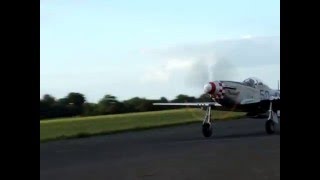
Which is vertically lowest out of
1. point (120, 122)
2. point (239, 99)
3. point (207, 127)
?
point (120, 122)

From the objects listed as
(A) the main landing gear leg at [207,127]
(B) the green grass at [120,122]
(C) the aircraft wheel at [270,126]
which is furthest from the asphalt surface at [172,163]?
(B) the green grass at [120,122]

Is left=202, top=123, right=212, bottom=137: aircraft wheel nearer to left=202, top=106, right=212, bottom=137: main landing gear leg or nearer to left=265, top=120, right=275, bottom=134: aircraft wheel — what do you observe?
left=202, top=106, right=212, bottom=137: main landing gear leg

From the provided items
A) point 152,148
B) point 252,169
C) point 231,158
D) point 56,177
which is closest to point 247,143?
point 152,148

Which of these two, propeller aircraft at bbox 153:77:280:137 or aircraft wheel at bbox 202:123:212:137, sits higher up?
propeller aircraft at bbox 153:77:280:137

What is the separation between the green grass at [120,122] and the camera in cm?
1269

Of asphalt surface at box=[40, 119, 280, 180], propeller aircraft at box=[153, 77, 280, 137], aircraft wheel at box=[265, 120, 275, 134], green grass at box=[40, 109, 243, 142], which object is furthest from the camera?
green grass at box=[40, 109, 243, 142]

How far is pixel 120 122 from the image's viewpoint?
14836 millimetres

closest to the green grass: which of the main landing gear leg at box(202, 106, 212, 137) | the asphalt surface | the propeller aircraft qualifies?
the propeller aircraft

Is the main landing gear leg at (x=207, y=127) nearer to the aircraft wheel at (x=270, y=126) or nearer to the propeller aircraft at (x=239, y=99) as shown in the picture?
Result: the propeller aircraft at (x=239, y=99)

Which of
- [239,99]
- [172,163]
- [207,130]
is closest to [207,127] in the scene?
[207,130]

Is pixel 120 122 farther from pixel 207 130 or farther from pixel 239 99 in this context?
pixel 239 99

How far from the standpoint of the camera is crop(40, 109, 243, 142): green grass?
12688mm
